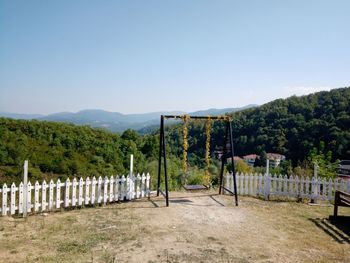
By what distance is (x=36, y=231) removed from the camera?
6.85m

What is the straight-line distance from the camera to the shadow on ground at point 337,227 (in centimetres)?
712

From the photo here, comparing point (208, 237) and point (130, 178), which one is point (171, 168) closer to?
point (130, 178)

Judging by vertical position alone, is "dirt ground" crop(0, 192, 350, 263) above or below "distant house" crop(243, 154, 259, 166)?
above

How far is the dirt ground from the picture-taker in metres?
5.75

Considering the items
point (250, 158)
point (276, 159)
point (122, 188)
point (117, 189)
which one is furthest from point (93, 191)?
point (250, 158)

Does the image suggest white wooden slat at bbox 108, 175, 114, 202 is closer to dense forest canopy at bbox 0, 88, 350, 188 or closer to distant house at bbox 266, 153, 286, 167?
dense forest canopy at bbox 0, 88, 350, 188

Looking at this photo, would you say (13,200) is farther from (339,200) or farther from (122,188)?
(339,200)

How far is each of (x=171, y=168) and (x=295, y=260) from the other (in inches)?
522

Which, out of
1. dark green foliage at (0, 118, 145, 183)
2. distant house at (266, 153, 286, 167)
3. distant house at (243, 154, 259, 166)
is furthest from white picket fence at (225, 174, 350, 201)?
distant house at (243, 154, 259, 166)

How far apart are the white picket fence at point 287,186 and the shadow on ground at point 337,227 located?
7.42 feet

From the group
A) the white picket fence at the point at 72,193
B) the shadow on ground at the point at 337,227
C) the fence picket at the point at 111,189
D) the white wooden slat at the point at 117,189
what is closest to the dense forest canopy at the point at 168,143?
the white picket fence at the point at 72,193

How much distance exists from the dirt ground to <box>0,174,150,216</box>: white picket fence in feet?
1.06

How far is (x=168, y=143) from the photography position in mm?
22656

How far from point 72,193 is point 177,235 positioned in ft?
11.5
